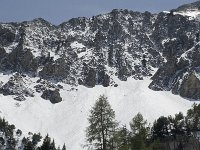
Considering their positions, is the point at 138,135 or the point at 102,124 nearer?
the point at 102,124

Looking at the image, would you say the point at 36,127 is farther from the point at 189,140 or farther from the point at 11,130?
the point at 189,140

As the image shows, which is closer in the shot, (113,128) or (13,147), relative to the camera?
(113,128)

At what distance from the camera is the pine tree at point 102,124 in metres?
40.3

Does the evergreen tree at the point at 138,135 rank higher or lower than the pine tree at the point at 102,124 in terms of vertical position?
higher

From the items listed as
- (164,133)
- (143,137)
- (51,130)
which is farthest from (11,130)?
(143,137)

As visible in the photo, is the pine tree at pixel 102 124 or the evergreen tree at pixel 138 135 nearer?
the pine tree at pixel 102 124

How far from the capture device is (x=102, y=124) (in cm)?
4038

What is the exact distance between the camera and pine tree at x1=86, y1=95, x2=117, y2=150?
40.3 meters

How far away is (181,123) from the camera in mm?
117500

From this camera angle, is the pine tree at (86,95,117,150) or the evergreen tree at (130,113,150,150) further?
the evergreen tree at (130,113,150,150)

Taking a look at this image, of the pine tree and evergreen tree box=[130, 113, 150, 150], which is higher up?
evergreen tree box=[130, 113, 150, 150]

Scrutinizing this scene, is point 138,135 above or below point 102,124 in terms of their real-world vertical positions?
above

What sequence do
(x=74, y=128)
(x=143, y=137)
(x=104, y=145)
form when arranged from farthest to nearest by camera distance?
1. (x=74, y=128)
2. (x=143, y=137)
3. (x=104, y=145)

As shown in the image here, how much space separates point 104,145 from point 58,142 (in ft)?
478
